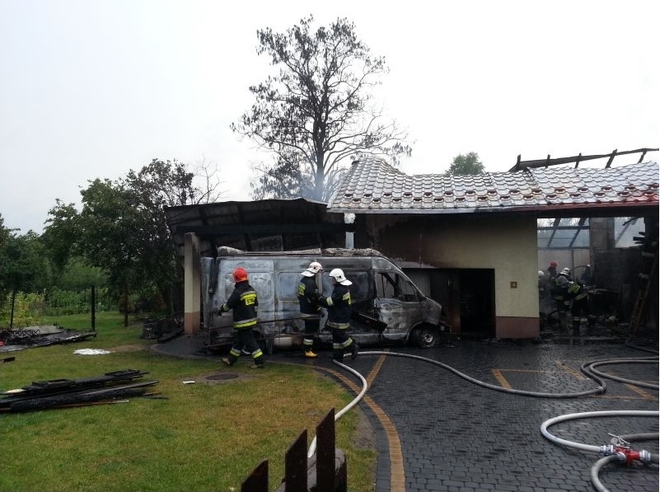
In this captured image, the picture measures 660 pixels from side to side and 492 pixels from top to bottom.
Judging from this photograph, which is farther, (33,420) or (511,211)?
(511,211)

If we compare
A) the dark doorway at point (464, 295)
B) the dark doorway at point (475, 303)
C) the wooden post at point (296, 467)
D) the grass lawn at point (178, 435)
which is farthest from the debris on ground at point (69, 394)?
the dark doorway at point (475, 303)

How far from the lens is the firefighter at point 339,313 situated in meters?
9.57

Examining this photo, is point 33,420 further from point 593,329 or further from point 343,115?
point 343,115

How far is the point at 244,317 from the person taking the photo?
30.1 ft

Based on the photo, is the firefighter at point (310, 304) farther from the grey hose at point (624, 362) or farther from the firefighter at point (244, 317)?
the grey hose at point (624, 362)

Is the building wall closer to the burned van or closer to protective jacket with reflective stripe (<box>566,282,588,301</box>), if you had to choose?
the burned van

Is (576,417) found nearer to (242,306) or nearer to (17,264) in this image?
(242,306)

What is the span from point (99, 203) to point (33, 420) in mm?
11553

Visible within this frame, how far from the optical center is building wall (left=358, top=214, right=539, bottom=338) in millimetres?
12477

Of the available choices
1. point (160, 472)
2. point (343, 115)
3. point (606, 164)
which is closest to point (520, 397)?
point (160, 472)

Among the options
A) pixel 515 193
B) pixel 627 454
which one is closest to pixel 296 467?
pixel 627 454

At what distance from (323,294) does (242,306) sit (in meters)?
2.16

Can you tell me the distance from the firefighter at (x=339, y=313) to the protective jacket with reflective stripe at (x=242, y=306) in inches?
54.2

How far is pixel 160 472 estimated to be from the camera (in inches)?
169
